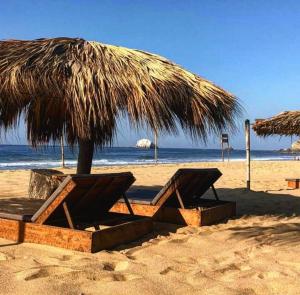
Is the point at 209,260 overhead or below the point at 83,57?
below

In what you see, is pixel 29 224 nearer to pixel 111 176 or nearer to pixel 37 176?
pixel 111 176

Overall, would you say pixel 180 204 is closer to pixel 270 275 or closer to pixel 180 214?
pixel 180 214

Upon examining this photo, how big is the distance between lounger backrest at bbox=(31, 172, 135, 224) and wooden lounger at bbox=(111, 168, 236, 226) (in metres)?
0.67

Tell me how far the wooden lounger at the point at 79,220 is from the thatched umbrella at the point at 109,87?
2.31ft

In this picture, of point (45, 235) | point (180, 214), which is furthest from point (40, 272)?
point (180, 214)

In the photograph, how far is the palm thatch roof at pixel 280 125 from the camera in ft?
26.0

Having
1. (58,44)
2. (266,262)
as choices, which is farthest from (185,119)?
(266,262)

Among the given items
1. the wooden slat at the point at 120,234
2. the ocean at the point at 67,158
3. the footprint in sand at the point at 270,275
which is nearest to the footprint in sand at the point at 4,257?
the wooden slat at the point at 120,234

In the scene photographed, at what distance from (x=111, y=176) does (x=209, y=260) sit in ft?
4.59

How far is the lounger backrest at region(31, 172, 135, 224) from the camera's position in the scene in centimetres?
402

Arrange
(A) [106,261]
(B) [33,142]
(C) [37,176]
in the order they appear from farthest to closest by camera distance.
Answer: (B) [33,142], (C) [37,176], (A) [106,261]

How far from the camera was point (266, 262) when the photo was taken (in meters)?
3.71

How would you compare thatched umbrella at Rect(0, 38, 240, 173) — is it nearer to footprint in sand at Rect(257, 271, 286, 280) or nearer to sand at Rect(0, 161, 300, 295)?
sand at Rect(0, 161, 300, 295)

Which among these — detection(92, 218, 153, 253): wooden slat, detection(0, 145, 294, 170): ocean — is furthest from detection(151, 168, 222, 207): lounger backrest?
detection(0, 145, 294, 170): ocean
